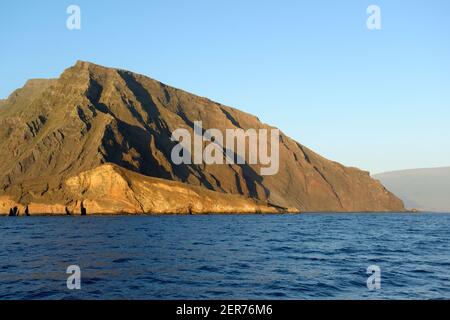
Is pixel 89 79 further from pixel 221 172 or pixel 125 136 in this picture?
pixel 221 172

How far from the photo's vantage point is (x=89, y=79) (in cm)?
19388

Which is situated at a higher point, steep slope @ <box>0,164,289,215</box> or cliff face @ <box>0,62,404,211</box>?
cliff face @ <box>0,62,404,211</box>

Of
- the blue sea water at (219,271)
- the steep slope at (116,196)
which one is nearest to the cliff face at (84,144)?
the steep slope at (116,196)

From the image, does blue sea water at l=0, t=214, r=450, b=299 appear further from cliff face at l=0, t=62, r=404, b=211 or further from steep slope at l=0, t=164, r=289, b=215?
cliff face at l=0, t=62, r=404, b=211

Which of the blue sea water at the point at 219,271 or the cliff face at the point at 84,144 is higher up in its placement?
the cliff face at the point at 84,144

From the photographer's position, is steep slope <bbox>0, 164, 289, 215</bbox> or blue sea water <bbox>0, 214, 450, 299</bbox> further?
Result: steep slope <bbox>0, 164, 289, 215</bbox>

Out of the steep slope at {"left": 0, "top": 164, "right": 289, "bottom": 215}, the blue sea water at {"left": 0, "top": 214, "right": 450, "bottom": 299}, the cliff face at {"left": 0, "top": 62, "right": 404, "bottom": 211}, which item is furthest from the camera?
the cliff face at {"left": 0, "top": 62, "right": 404, "bottom": 211}

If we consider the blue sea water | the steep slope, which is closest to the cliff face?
the steep slope

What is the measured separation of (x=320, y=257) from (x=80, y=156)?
130m

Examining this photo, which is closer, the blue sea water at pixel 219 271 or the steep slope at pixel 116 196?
the blue sea water at pixel 219 271

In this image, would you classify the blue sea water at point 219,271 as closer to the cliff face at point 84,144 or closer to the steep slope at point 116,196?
the steep slope at point 116,196

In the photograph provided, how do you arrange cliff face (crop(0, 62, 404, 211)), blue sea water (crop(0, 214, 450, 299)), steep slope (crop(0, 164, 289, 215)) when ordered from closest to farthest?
blue sea water (crop(0, 214, 450, 299)) < steep slope (crop(0, 164, 289, 215)) < cliff face (crop(0, 62, 404, 211))

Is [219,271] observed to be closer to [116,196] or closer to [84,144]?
[116,196]

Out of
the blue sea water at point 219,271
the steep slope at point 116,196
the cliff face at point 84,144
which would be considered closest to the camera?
the blue sea water at point 219,271
